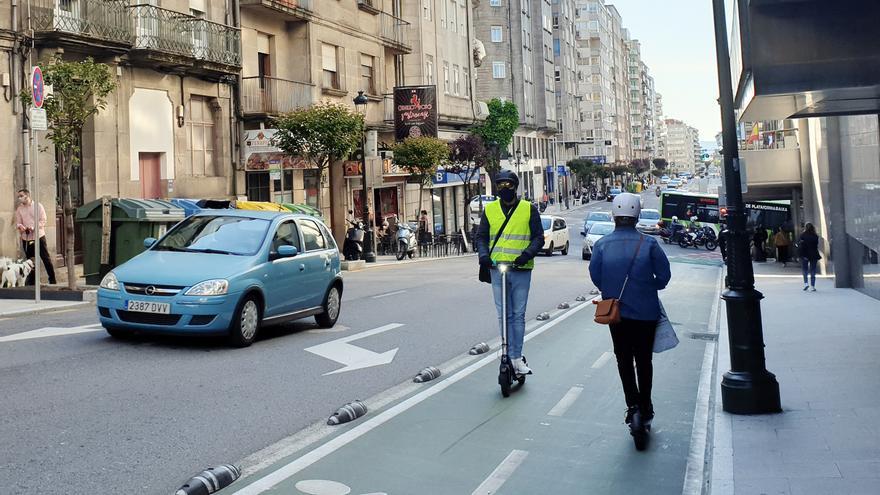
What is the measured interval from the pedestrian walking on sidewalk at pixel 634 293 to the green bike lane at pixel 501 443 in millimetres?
543

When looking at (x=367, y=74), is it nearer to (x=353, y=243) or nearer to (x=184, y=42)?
(x=353, y=243)

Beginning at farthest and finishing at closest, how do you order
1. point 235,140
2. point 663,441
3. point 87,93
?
point 235,140 → point 87,93 → point 663,441

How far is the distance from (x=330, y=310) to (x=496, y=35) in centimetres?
6962

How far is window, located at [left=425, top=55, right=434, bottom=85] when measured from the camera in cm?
4650

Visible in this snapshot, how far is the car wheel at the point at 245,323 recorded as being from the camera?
10656mm

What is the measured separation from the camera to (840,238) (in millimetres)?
25266

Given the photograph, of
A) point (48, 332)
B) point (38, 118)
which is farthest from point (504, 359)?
point (38, 118)

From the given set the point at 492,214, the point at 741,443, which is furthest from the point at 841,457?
the point at 492,214

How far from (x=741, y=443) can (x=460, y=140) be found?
1594 inches

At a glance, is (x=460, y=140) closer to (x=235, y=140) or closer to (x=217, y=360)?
(x=235, y=140)

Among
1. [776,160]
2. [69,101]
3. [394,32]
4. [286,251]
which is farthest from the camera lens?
[394,32]

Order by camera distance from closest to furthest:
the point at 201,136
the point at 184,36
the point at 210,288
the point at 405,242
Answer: the point at 210,288
the point at 184,36
the point at 201,136
the point at 405,242

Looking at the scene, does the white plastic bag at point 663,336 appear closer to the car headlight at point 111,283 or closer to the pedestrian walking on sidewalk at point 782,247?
the car headlight at point 111,283

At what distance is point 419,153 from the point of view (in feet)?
126
